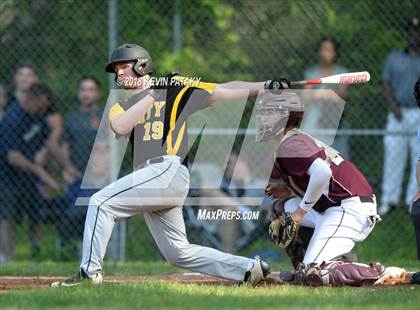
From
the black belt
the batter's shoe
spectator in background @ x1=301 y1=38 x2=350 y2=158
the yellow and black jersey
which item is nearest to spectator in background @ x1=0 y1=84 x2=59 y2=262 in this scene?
spectator in background @ x1=301 y1=38 x2=350 y2=158

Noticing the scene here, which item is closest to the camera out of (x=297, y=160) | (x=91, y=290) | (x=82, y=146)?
(x=91, y=290)

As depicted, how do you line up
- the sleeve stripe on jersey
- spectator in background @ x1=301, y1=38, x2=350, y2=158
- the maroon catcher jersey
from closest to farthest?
the maroon catcher jersey < the sleeve stripe on jersey < spectator in background @ x1=301, y1=38, x2=350, y2=158

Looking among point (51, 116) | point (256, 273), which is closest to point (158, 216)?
point (256, 273)

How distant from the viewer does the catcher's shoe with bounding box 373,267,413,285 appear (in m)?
7.08

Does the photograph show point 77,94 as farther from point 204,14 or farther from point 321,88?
point 321,88

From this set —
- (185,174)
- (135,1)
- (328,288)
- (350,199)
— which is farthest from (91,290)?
(135,1)

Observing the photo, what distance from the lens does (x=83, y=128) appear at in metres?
10.9

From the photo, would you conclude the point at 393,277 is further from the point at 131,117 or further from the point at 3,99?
the point at 3,99

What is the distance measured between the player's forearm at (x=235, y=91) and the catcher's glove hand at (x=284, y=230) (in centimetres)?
91

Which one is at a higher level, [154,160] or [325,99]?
[325,99]

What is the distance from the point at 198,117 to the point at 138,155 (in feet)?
12.6

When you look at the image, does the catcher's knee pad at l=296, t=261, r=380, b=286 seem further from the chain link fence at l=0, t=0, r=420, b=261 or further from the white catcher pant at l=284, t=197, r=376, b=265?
the chain link fence at l=0, t=0, r=420, b=261

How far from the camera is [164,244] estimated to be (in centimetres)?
706

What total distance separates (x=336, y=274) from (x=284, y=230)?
20.5 inches
